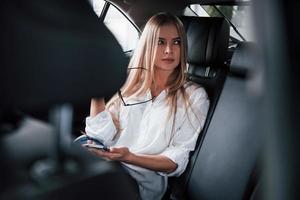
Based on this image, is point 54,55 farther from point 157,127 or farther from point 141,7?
point 141,7

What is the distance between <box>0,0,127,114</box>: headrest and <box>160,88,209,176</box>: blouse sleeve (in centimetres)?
107

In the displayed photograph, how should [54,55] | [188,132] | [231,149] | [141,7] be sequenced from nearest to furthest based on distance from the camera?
1. [54,55]
2. [231,149]
3. [188,132]
4. [141,7]

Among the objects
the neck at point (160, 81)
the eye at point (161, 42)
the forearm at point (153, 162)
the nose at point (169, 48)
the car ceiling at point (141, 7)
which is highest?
the car ceiling at point (141, 7)

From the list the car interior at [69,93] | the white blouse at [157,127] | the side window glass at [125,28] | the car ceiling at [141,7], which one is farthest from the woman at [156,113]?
the car interior at [69,93]

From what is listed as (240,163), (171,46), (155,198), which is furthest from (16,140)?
(171,46)

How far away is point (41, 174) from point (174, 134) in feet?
3.76

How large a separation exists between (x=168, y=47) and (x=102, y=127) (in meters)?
0.42

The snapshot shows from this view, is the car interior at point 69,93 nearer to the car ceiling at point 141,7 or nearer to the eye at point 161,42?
the eye at point 161,42

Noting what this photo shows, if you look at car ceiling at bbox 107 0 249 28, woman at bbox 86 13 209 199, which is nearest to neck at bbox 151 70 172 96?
woman at bbox 86 13 209 199

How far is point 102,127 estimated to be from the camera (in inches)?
Result: 69.9

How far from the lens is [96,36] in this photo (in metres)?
0.59

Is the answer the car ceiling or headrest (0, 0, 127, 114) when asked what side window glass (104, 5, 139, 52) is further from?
headrest (0, 0, 127, 114)

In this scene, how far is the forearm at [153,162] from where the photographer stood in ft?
5.17

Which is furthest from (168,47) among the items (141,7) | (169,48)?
(141,7)
